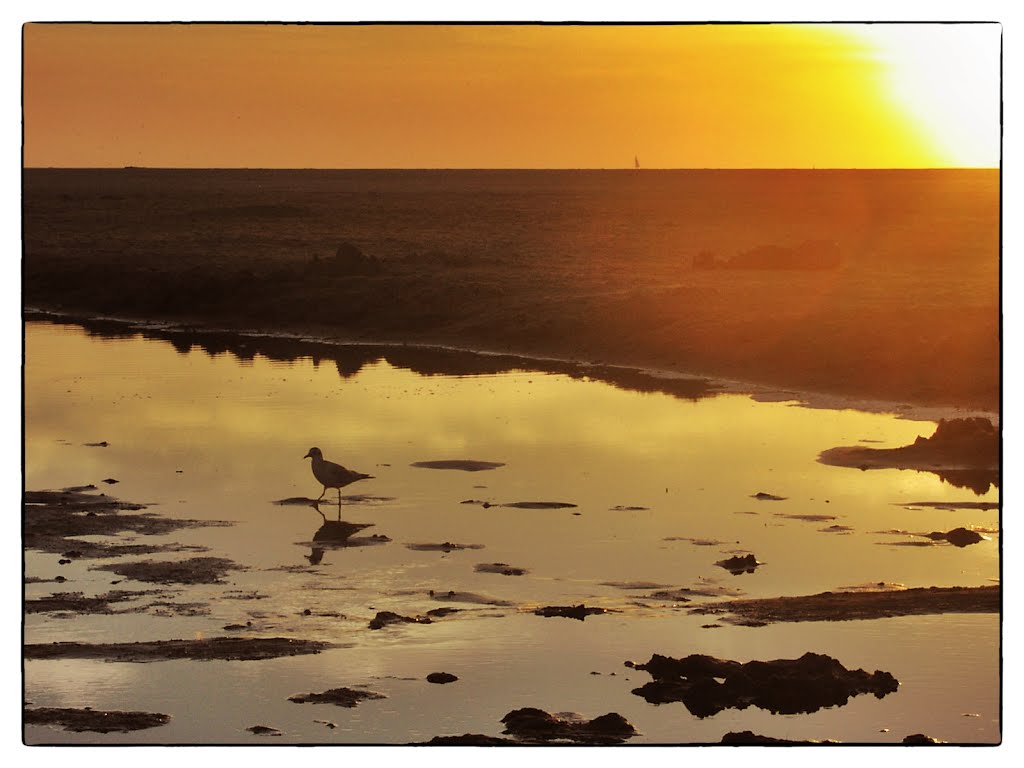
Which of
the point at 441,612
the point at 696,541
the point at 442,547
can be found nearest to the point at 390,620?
the point at 441,612

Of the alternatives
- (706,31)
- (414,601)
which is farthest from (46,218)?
(706,31)

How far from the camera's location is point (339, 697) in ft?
29.9

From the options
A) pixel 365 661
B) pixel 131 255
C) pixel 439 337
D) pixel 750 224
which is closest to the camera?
pixel 365 661

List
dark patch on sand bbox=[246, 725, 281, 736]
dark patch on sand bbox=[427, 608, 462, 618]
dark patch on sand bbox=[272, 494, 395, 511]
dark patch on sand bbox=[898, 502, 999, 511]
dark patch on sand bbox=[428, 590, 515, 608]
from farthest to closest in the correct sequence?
dark patch on sand bbox=[272, 494, 395, 511]
dark patch on sand bbox=[898, 502, 999, 511]
dark patch on sand bbox=[428, 590, 515, 608]
dark patch on sand bbox=[427, 608, 462, 618]
dark patch on sand bbox=[246, 725, 281, 736]

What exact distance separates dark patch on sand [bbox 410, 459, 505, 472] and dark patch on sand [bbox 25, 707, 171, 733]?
13.1 feet

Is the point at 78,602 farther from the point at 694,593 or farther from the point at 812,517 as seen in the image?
the point at 812,517

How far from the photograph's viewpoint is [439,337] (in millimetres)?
18297

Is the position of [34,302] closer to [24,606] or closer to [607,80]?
[24,606]

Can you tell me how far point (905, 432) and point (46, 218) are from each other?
647 centimetres

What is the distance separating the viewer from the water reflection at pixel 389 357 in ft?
51.3

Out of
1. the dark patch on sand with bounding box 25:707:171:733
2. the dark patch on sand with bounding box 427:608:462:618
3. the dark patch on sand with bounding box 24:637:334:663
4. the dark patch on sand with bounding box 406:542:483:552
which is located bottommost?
the dark patch on sand with bounding box 25:707:171:733

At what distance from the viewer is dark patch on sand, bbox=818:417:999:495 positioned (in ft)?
37.5

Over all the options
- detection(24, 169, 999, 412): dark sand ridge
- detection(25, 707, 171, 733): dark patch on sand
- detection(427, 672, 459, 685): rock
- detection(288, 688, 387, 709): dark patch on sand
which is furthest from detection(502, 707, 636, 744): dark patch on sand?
detection(24, 169, 999, 412): dark sand ridge

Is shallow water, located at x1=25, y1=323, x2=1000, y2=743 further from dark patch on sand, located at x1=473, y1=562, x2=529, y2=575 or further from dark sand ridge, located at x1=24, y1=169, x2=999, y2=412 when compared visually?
dark sand ridge, located at x1=24, y1=169, x2=999, y2=412
